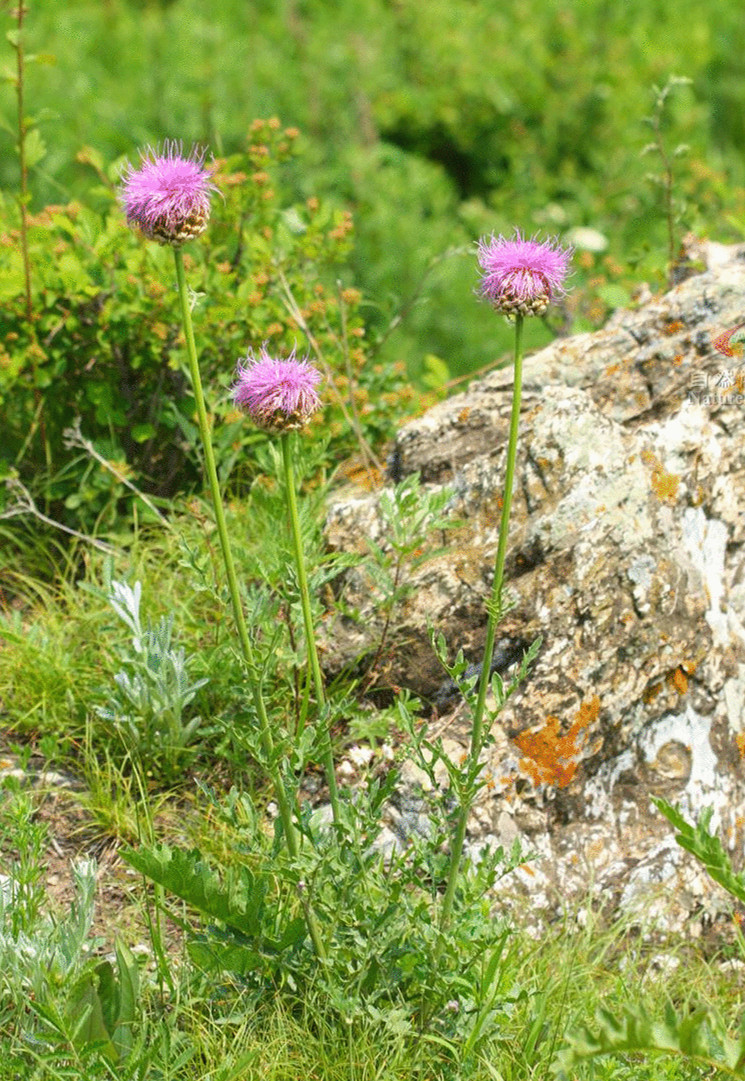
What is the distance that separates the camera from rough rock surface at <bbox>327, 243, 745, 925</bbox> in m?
2.78

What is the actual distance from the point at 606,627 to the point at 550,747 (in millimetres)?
296

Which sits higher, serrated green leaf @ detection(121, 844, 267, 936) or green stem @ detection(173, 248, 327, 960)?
green stem @ detection(173, 248, 327, 960)

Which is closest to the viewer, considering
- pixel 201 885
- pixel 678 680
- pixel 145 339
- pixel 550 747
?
pixel 201 885

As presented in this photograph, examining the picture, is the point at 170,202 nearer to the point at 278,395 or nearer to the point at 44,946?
the point at 278,395

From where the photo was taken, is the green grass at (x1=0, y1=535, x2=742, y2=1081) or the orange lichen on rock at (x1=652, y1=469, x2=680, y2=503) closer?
the green grass at (x1=0, y1=535, x2=742, y2=1081)

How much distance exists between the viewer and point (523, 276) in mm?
1925

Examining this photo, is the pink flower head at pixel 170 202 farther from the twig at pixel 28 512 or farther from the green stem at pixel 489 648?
the twig at pixel 28 512

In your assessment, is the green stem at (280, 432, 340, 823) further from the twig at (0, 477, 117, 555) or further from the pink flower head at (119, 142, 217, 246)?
the twig at (0, 477, 117, 555)

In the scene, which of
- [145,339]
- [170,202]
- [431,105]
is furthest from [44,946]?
[431,105]

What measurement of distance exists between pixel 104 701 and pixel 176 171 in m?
1.49

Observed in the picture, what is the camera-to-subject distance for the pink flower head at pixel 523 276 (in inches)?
75.5

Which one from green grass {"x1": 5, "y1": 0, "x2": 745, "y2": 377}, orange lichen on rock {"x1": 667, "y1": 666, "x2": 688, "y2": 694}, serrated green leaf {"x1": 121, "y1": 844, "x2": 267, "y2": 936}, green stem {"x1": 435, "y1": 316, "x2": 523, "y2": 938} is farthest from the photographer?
green grass {"x1": 5, "y1": 0, "x2": 745, "y2": 377}

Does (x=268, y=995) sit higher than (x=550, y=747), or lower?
lower

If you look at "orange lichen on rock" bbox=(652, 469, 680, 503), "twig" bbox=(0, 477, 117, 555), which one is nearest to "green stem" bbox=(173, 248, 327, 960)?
"orange lichen on rock" bbox=(652, 469, 680, 503)
